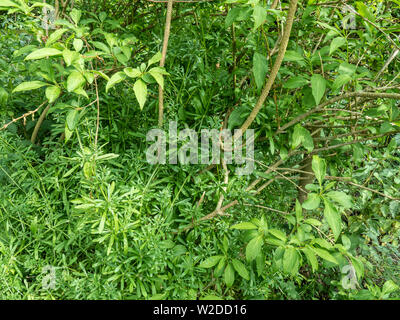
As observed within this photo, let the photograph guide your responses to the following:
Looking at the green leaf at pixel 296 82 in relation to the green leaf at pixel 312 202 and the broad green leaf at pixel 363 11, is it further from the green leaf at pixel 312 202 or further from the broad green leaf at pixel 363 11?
the green leaf at pixel 312 202

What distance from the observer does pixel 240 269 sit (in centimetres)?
127

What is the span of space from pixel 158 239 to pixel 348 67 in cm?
84

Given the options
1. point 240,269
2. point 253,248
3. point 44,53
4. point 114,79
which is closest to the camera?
point 44,53

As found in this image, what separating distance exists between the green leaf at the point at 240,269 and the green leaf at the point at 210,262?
6cm

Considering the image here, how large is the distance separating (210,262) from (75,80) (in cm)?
75

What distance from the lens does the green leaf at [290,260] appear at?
109 cm

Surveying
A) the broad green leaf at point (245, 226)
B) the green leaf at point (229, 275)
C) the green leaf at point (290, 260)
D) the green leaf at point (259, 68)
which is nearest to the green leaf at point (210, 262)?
the green leaf at point (229, 275)

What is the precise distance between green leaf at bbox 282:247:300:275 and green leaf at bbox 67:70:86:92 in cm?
77

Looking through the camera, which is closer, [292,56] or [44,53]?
[44,53]

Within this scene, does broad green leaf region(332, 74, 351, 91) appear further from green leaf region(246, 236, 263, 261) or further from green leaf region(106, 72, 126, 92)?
green leaf region(106, 72, 126, 92)

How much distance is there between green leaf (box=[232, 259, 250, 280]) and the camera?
1262 millimetres

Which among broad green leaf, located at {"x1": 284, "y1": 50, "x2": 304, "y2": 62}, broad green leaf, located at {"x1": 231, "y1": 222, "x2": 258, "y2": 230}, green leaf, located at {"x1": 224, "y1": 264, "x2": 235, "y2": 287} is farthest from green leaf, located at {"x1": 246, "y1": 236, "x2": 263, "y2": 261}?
A: broad green leaf, located at {"x1": 284, "y1": 50, "x2": 304, "y2": 62}

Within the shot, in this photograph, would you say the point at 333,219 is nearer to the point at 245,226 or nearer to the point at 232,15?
the point at 245,226

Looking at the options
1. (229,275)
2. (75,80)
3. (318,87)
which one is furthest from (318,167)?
(75,80)
